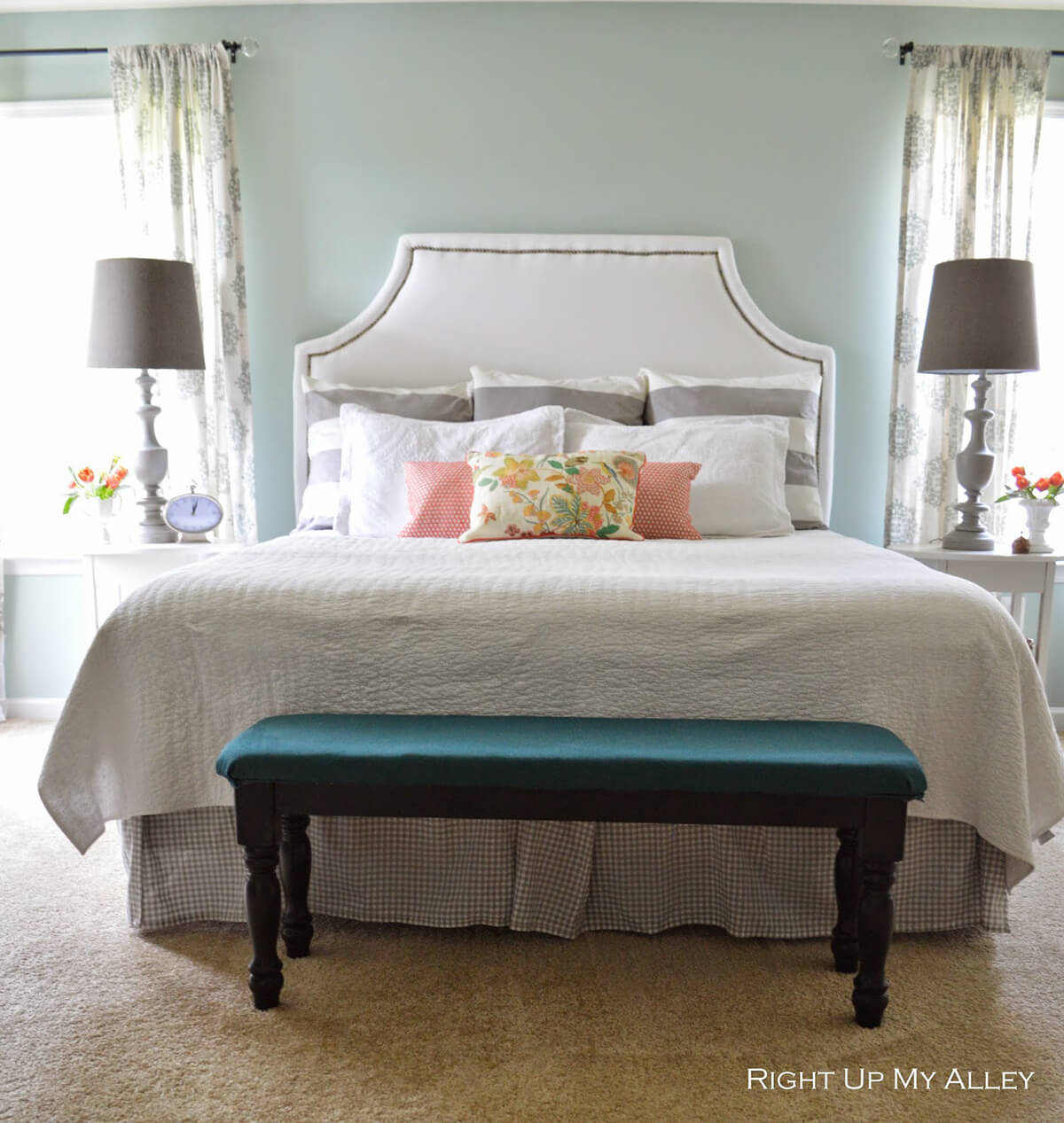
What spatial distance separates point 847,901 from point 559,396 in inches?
76.1

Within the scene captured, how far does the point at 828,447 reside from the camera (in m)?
3.59

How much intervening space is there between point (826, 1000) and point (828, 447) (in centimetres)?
225

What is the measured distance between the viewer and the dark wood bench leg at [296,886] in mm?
1893

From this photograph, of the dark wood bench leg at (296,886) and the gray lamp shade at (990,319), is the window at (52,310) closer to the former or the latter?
the dark wood bench leg at (296,886)

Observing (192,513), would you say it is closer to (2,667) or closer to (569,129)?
(2,667)

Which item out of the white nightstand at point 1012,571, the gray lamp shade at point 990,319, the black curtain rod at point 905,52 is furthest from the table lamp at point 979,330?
the black curtain rod at point 905,52

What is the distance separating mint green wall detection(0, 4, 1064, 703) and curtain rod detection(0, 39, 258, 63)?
1.4 inches

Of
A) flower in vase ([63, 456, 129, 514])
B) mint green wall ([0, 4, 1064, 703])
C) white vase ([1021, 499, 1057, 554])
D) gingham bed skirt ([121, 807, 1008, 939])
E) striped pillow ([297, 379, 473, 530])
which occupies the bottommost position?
gingham bed skirt ([121, 807, 1008, 939])

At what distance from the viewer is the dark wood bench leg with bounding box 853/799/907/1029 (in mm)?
1565

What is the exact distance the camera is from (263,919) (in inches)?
66.0

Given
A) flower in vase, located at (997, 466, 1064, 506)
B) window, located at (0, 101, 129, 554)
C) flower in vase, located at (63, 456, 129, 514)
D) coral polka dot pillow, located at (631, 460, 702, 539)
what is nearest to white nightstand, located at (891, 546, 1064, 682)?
flower in vase, located at (997, 466, 1064, 506)

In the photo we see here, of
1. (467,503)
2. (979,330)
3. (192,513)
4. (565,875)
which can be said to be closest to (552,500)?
(467,503)

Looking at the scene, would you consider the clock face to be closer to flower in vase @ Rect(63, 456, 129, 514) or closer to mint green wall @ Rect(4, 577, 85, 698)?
flower in vase @ Rect(63, 456, 129, 514)

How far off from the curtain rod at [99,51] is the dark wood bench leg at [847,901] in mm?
3295
